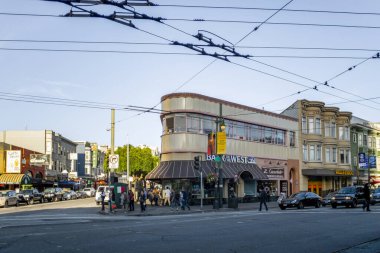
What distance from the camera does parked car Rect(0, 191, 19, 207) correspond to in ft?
148

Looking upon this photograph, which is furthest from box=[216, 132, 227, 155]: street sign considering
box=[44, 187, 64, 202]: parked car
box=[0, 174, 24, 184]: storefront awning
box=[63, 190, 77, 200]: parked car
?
box=[0, 174, 24, 184]: storefront awning

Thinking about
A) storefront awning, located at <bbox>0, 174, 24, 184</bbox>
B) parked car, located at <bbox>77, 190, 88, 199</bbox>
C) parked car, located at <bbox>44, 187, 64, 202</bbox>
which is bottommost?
parked car, located at <bbox>77, 190, 88, 199</bbox>

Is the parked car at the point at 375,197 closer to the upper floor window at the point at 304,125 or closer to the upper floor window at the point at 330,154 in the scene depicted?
the upper floor window at the point at 304,125

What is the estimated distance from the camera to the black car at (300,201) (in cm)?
3728

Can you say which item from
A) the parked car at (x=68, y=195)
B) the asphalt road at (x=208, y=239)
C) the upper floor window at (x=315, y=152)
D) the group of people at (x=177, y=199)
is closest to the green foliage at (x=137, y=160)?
the parked car at (x=68, y=195)

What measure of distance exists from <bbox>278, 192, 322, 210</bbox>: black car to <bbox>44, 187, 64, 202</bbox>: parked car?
30722 mm

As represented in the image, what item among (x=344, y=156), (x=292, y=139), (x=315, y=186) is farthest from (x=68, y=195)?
(x=344, y=156)

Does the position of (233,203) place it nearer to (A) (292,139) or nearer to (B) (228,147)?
(B) (228,147)

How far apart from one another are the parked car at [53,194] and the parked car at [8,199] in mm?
9281

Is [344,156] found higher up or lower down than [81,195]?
higher up

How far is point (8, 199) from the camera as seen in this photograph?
45.9 m

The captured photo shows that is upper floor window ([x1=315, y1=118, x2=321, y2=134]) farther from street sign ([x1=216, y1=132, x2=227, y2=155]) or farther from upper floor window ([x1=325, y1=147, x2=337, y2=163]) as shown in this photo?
street sign ([x1=216, y1=132, x2=227, y2=155])

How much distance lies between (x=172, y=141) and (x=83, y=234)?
25.1 meters

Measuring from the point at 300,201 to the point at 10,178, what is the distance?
38841mm
